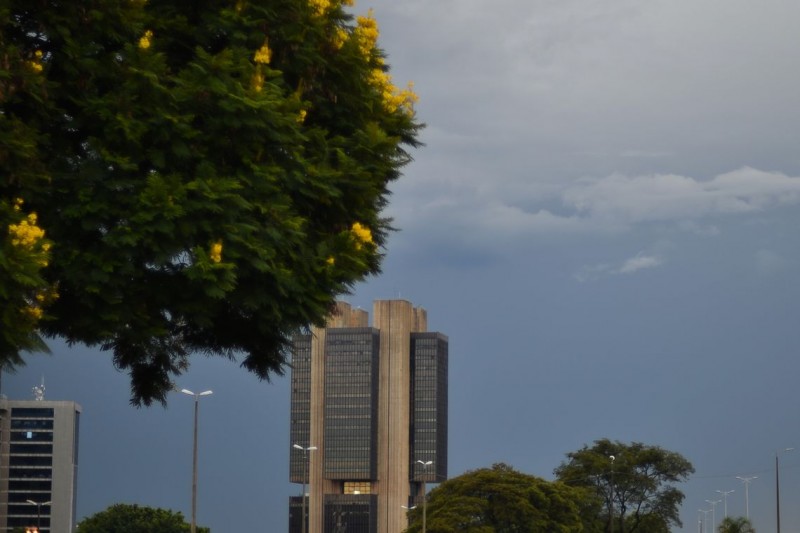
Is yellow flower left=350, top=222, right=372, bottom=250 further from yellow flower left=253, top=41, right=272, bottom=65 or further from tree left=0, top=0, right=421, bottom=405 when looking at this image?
yellow flower left=253, top=41, right=272, bottom=65

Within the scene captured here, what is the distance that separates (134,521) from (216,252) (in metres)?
116

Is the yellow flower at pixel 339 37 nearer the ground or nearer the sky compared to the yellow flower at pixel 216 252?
nearer the sky

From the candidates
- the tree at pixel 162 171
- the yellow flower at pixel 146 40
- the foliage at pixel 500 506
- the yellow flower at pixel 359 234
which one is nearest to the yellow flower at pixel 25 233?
the tree at pixel 162 171

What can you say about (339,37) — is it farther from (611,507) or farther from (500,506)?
(611,507)

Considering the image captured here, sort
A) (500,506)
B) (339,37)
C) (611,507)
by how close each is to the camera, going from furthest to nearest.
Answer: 1. (611,507)
2. (500,506)
3. (339,37)

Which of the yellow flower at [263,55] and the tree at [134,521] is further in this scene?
the tree at [134,521]

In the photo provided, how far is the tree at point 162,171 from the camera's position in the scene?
10.8 metres

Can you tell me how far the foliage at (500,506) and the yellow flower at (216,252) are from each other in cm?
8108

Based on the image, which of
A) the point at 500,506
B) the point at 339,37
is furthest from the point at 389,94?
the point at 500,506

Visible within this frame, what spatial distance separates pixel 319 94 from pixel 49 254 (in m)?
3.15

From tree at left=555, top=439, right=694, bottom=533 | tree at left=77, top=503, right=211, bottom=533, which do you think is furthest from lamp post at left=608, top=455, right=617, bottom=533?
tree at left=77, top=503, right=211, bottom=533

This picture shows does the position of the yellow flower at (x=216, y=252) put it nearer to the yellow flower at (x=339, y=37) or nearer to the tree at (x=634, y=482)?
the yellow flower at (x=339, y=37)

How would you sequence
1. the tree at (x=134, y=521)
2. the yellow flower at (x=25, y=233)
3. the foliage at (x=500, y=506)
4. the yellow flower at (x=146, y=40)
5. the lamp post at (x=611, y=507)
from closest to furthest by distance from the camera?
the yellow flower at (x=25, y=233) → the yellow flower at (x=146, y=40) → the foliage at (x=500, y=506) → the lamp post at (x=611, y=507) → the tree at (x=134, y=521)

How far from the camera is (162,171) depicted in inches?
438
